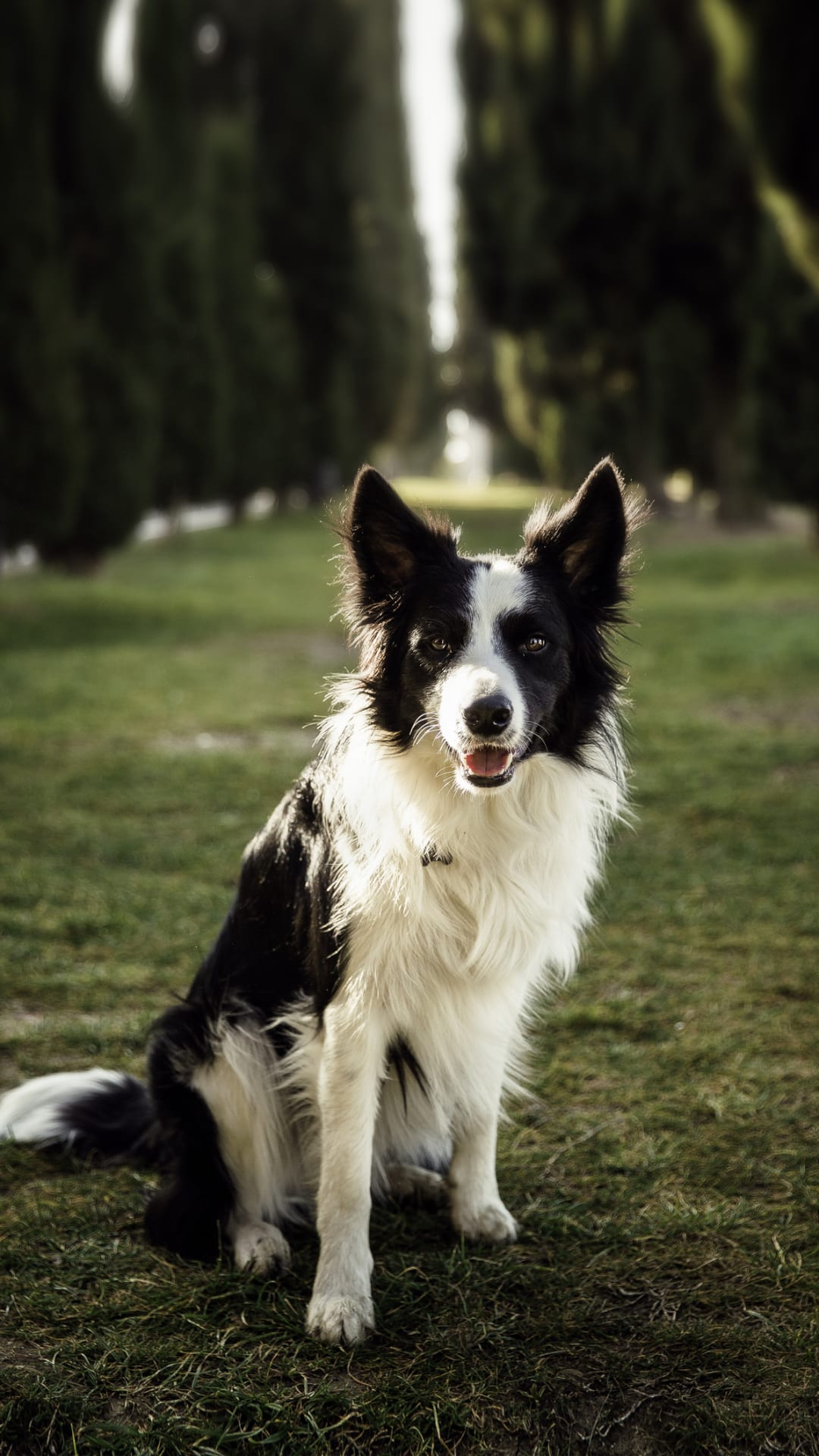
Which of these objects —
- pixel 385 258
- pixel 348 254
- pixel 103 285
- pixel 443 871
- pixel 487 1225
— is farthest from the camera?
pixel 385 258

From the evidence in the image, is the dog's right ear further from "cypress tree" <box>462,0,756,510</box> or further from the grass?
"cypress tree" <box>462,0,756,510</box>

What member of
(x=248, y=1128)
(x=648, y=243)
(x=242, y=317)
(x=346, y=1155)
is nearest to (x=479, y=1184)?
(x=346, y=1155)

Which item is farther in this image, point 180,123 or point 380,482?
point 180,123

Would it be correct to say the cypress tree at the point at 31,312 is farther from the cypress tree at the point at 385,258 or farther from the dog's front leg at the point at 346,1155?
the cypress tree at the point at 385,258

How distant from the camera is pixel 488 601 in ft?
8.28

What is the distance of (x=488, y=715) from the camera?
2.34 metres

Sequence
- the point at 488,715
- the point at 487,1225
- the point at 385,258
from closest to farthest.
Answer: the point at 488,715 → the point at 487,1225 → the point at 385,258

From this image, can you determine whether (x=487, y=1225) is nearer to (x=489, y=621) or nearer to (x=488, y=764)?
(x=488, y=764)

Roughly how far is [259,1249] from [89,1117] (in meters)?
0.65

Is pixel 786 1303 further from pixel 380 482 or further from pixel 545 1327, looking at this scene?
pixel 380 482

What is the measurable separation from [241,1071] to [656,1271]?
3.24ft

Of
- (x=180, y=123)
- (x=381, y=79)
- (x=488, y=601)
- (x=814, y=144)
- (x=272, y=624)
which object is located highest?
(x=381, y=79)

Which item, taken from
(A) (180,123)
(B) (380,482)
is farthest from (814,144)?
(A) (180,123)

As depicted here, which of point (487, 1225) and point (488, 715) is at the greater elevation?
point (488, 715)
